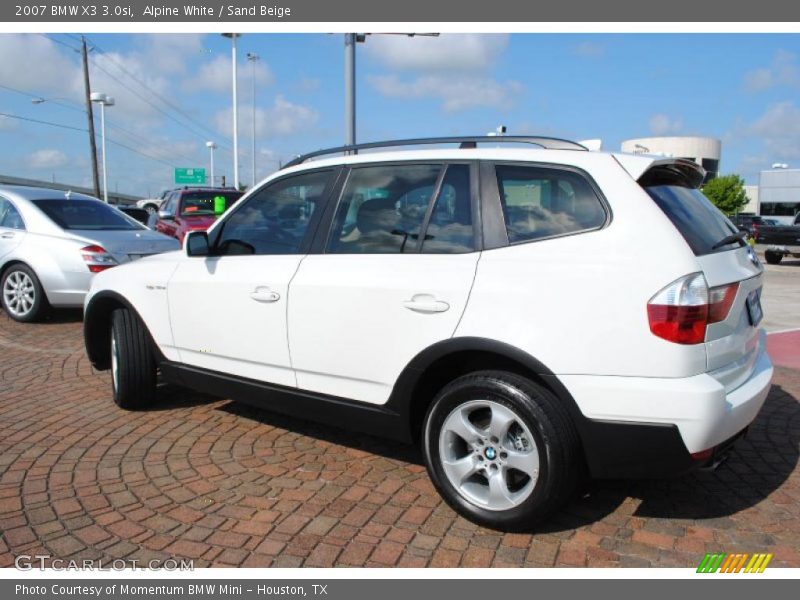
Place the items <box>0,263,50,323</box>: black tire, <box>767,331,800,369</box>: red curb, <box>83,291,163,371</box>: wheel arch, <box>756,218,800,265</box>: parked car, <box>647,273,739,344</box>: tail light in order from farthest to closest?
<box>756,218,800,265</box>: parked car
<box>0,263,50,323</box>: black tire
<box>767,331,800,369</box>: red curb
<box>83,291,163,371</box>: wheel arch
<box>647,273,739,344</box>: tail light

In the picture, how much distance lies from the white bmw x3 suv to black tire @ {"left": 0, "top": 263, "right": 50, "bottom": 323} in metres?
5.24

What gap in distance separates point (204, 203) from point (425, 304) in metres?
11.5

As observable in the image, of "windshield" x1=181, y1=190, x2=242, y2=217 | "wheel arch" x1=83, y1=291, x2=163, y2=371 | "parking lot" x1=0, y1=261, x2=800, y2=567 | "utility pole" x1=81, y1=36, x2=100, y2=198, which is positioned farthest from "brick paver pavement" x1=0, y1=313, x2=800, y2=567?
"utility pole" x1=81, y1=36, x2=100, y2=198

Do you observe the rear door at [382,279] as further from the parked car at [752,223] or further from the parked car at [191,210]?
the parked car at [752,223]

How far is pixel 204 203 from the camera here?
539 inches

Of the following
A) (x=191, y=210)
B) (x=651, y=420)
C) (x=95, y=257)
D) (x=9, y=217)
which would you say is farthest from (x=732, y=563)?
(x=191, y=210)

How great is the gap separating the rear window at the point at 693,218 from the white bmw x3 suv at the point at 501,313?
0.06 feet

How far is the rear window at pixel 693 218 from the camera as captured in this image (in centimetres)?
289

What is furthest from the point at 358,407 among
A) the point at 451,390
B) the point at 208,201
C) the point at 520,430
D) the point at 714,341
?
the point at 208,201

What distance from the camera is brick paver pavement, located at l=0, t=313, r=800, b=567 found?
2.92 meters

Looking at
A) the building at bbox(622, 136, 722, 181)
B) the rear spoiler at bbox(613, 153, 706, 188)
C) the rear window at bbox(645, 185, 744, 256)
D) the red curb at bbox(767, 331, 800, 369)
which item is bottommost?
the red curb at bbox(767, 331, 800, 369)
